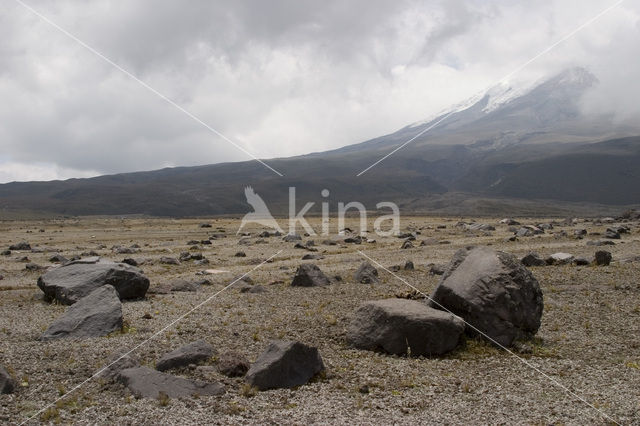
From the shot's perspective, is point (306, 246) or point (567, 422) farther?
point (306, 246)

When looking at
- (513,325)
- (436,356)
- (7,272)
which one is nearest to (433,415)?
(436,356)

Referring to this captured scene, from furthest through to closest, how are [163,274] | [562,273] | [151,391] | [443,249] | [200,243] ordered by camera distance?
[200,243], [443,249], [163,274], [562,273], [151,391]

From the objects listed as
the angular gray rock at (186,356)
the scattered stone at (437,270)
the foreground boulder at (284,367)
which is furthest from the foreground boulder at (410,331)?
the scattered stone at (437,270)

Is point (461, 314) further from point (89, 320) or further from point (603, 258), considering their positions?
point (603, 258)

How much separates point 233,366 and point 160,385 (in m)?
1.83

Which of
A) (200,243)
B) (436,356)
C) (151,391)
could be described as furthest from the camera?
(200,243)

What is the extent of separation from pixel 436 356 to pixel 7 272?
3061 centimetres

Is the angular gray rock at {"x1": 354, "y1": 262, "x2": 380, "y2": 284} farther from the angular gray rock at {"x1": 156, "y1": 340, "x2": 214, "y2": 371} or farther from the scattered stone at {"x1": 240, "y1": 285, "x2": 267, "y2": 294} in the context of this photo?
the angular gray rock at {"x1": 156, "y1": 340, "x2": 214, "y2": 371}

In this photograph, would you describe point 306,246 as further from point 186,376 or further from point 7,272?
point 186,376

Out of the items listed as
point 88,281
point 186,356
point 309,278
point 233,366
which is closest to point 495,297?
point 233,366

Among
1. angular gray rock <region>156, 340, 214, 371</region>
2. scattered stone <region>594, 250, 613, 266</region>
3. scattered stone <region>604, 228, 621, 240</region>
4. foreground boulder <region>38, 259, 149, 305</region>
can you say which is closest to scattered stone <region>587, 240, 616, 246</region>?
scattered stone <region>604, 228, 621, 240</region>

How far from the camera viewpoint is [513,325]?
15.5 meters

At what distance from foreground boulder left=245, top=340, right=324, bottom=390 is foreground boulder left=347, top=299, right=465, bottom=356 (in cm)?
253

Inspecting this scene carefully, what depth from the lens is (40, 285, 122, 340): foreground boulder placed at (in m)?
15.9
